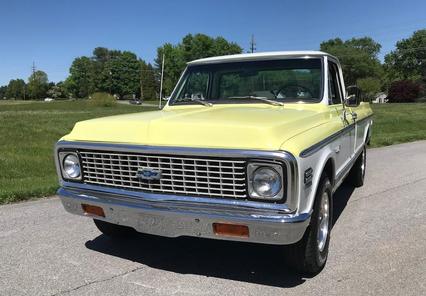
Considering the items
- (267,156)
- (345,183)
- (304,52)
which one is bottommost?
(345,183)

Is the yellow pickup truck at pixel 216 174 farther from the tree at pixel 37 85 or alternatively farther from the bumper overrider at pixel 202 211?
the tree at pixel 37 85

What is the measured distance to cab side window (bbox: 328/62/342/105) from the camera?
16.8 feet

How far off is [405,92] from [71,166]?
78831 millimetres

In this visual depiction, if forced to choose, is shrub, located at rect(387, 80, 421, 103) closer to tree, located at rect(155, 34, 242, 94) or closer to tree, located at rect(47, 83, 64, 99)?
tree, located at rect(155, 34, 242, 94)

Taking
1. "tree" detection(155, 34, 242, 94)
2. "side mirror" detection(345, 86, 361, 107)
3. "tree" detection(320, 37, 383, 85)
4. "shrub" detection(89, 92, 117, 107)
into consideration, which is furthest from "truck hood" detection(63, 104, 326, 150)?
"tree" detection(320, 37, 383, 85)

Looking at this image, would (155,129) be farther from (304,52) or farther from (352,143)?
(352,143)

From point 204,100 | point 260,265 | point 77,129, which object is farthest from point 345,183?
point 77,129

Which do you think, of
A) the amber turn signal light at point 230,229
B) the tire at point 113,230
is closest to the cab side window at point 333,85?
the amber turn signal light at point 230,229

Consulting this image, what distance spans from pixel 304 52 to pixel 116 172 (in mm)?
2565

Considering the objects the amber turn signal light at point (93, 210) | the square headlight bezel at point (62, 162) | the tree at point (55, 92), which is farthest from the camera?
the tree at point (55, 92)

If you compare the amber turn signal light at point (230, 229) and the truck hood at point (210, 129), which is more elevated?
the truck hood at point (210, 129)

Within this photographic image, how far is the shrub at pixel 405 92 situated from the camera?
74.6m

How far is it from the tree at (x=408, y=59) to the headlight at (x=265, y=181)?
374 ft

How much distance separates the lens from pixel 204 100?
5273mm
